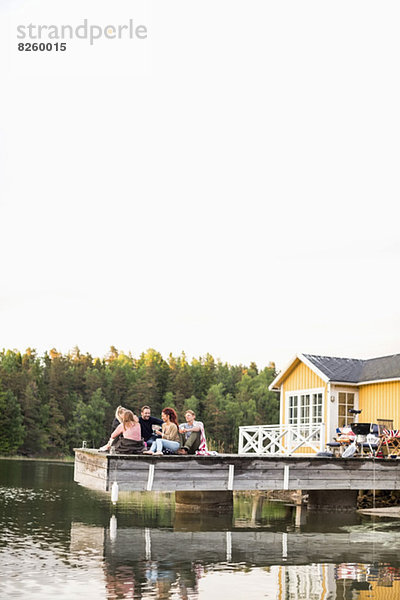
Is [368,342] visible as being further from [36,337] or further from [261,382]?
[36,337]

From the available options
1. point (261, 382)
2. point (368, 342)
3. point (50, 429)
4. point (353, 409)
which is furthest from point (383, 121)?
point (261, 382)

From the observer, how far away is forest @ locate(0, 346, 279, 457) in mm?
65312

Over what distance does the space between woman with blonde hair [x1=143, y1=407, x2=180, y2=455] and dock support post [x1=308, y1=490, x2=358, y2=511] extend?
22.1 ft

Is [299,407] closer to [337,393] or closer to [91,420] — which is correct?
[337,393]

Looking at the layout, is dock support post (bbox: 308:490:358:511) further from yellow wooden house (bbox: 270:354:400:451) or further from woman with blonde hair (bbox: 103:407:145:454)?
woman with blonde hair (bbox: 103:407:145:454)

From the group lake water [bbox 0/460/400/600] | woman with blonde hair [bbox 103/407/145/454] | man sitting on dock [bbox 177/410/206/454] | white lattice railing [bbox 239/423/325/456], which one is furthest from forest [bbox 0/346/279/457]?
woman with blonde hair [bbox 103/407/145/454]

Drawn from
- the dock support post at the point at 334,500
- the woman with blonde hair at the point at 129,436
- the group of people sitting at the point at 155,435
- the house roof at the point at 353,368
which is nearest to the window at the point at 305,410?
the house roof at the point at 353,368

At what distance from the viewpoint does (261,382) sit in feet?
261

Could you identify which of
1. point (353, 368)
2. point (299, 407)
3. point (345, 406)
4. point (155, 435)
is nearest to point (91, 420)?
point (299, 407)

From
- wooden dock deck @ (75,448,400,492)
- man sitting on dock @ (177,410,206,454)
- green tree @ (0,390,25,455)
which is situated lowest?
green tree @ (0,390,25,455)

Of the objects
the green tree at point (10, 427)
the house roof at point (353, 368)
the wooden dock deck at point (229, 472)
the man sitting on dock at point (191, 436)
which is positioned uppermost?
the house roof at point (353, 368)

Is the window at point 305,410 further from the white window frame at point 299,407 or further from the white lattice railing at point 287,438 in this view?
the white lattice railing at point 287,438

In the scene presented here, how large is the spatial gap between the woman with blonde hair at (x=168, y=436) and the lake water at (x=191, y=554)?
1.57 m

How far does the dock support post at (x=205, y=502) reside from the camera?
61.5ft
